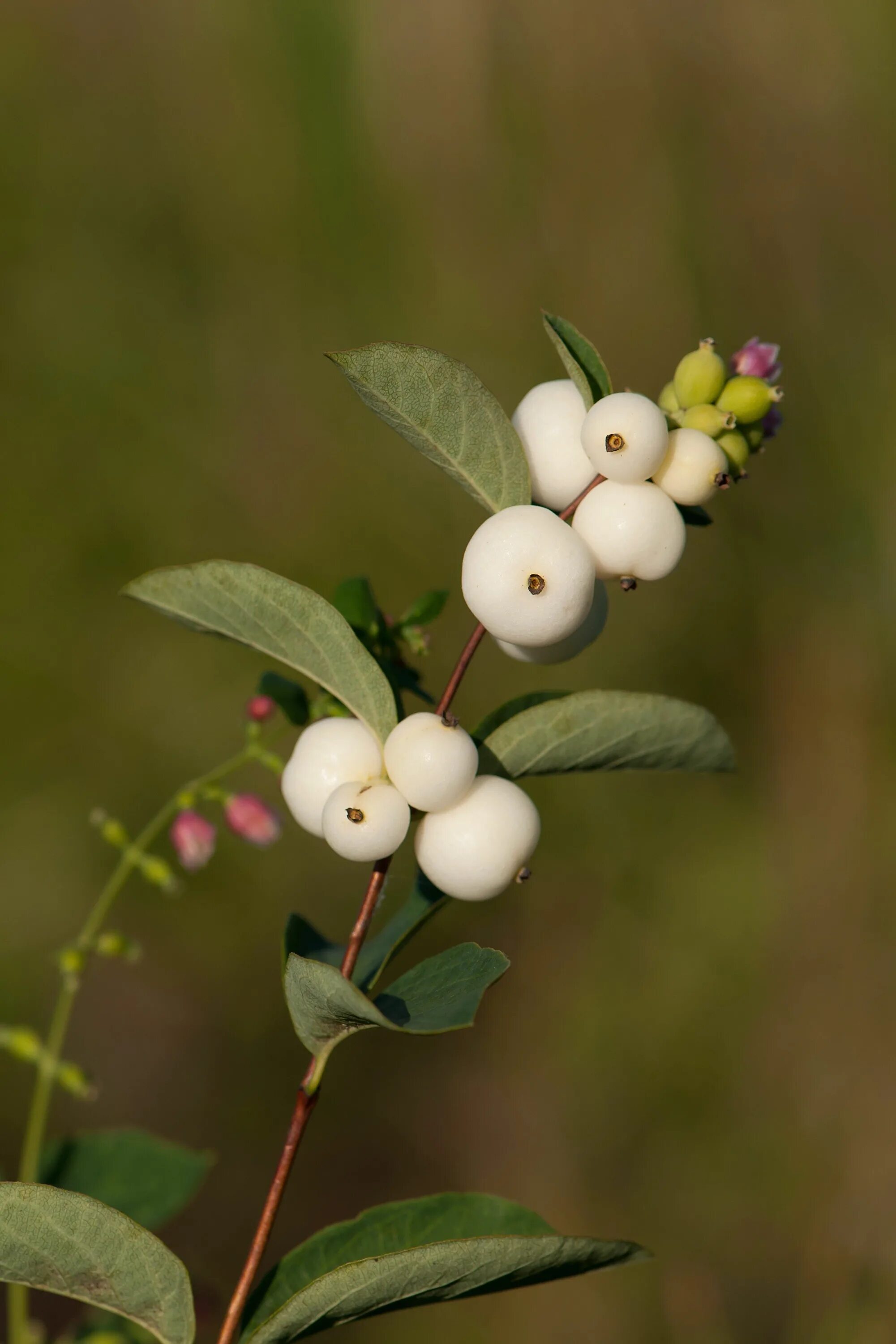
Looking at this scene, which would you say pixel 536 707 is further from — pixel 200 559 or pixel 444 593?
pixel 200 559

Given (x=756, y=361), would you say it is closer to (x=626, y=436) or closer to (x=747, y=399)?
(x=747, y=399)

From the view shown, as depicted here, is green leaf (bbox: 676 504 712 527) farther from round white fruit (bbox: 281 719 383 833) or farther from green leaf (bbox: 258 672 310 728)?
green leaf (bbox: 258 672 310 728)

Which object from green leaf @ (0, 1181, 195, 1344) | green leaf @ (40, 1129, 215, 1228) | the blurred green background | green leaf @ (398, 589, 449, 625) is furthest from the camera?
the blurred green background

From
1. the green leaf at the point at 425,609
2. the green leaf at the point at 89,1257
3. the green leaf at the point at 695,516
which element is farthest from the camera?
the green leaf at the point at 425,609

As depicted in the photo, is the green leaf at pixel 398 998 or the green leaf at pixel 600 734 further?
the green leaf at pixel 600 734

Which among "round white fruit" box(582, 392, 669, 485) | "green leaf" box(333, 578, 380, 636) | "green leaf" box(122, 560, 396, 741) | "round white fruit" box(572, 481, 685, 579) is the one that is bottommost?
"green leaf" box(122, 560, 396, 741)

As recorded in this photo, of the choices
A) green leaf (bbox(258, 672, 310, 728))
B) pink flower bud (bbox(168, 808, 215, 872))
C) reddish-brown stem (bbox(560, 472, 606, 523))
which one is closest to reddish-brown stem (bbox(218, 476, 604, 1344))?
reddish-brown stem (bbox(560, 472, 606, 523))

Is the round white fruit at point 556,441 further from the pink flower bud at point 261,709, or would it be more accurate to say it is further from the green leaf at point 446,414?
the pink flower bud at point 261,709

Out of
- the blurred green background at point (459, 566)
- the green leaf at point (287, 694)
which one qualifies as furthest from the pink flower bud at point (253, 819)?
the blurred green background at point (459, 566)
